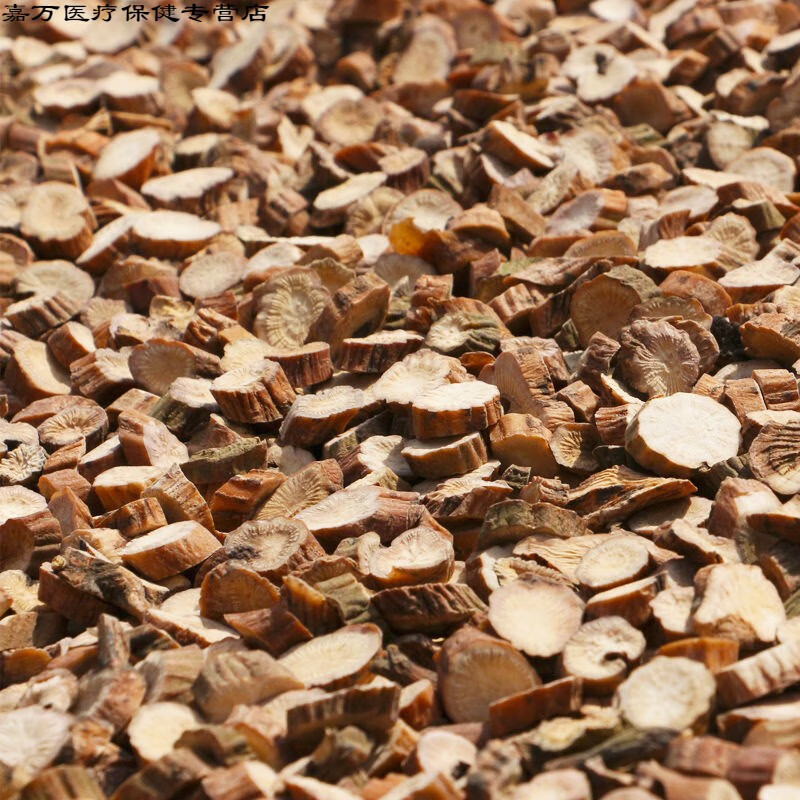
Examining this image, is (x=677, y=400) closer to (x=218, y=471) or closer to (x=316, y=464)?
(x=316, y=464)

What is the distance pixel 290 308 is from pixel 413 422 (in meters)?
0.90

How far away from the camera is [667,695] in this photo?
238cm

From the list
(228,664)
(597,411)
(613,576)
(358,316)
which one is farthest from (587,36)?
(228,664)

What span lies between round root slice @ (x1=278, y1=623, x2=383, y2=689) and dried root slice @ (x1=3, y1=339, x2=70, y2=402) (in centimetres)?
182

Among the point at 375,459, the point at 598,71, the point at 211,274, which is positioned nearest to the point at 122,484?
the point at 375,459

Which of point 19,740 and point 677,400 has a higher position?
point 677,400

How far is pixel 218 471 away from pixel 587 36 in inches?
144

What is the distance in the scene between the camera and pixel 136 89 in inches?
233

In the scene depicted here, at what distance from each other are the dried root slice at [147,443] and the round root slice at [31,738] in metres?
1.08

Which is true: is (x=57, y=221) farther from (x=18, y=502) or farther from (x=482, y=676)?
(x=482, y=676)

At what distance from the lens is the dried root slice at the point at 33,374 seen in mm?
4098

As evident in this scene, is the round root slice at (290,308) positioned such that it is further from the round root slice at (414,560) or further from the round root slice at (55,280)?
the round root slice at (414,560)

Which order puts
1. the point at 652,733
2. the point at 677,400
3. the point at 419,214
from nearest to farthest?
the point at 652,733 → the point at 677,400 → the point at 419,214

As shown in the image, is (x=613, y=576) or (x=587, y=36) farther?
(x=587, y=36)
